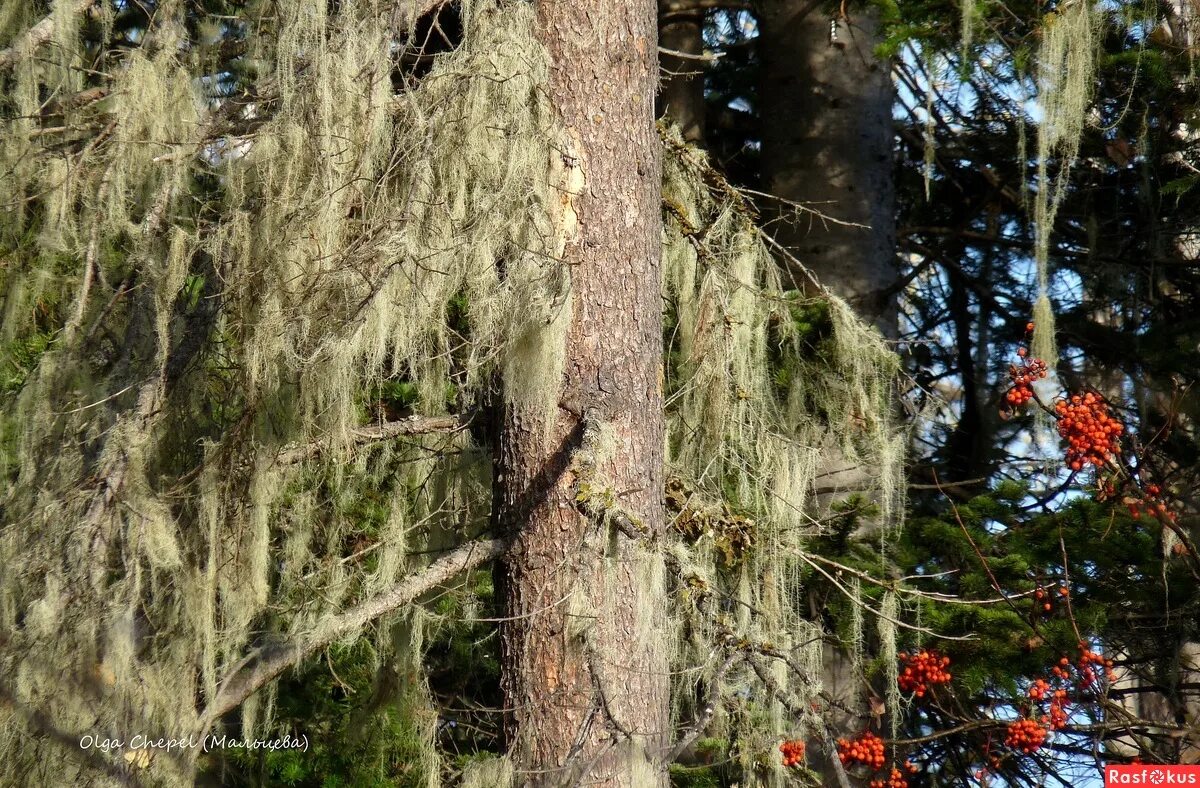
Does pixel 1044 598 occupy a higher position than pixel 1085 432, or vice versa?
pixel 1085 432

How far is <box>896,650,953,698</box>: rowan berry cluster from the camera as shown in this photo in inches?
150

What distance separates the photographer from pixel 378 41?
3.00m

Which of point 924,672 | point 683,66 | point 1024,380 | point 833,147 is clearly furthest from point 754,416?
point 683,66

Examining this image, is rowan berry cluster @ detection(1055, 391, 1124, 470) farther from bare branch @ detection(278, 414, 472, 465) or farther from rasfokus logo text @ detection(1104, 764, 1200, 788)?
bare branch @ detection(278, 414, 472, 465)

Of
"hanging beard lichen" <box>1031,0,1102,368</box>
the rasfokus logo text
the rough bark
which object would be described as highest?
the rough bark

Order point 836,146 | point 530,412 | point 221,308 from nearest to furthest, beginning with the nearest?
point 221,308
point 530,412
point 836,146

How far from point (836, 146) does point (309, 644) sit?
3144 mm

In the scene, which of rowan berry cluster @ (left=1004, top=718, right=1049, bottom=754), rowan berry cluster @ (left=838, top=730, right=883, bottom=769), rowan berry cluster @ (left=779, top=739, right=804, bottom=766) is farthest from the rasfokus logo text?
rowan berry cluster @ (left=779, top=739, right=804, bottom=766)

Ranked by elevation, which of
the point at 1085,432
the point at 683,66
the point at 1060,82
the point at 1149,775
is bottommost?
the point at 1149,775

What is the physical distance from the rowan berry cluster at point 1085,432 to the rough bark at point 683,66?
1.99 meters

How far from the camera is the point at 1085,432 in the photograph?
3.65m

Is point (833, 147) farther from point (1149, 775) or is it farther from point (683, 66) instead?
point (1149, 775)

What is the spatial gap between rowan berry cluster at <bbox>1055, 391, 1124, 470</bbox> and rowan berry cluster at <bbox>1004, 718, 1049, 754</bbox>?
0.79 meters

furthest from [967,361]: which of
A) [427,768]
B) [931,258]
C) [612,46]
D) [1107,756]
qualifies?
[427,768]
